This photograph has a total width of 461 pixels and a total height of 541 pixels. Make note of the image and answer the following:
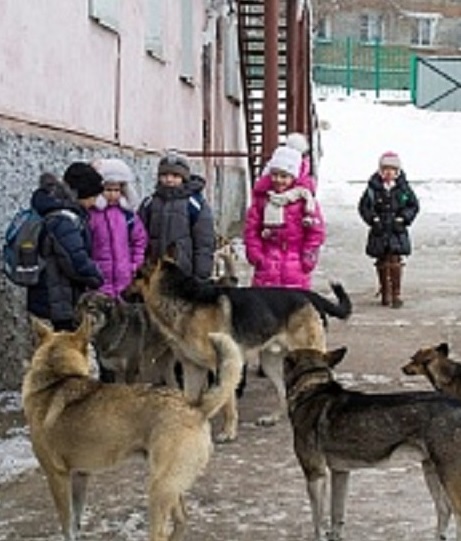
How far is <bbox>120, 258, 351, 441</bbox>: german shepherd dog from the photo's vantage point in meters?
7.77

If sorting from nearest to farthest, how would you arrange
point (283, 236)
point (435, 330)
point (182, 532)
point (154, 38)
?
point (182, 532) < point (283, 236) < point (435, 330) < point (154, 38)

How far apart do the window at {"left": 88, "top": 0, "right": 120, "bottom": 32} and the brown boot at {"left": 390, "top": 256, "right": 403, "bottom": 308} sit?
148 inches

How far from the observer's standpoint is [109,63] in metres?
12.0

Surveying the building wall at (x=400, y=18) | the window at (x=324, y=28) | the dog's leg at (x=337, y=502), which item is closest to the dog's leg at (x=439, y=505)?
the dog's leg at (x=337, y=502)

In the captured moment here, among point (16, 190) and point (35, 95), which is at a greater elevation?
point (35, 95)

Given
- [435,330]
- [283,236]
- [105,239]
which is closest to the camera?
[105,239]

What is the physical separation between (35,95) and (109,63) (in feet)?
8.97

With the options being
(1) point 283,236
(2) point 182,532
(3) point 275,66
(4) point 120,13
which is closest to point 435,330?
(1) point 283,236

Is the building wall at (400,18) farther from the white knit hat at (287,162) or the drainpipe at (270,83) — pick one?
the white knit hat at (287,162)

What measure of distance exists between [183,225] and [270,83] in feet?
25.0

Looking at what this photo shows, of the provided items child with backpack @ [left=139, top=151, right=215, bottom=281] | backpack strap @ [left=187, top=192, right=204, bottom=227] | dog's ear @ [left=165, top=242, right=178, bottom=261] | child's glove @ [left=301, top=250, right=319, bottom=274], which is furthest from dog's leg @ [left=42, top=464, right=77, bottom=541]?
child's glove @ [left=301, top=250, right=319, bottom=274]

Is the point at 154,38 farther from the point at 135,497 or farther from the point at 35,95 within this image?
the point at 135,497

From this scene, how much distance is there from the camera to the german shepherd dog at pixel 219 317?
7.77m

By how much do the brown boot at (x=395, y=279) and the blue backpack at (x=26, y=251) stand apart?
656 centimetres
